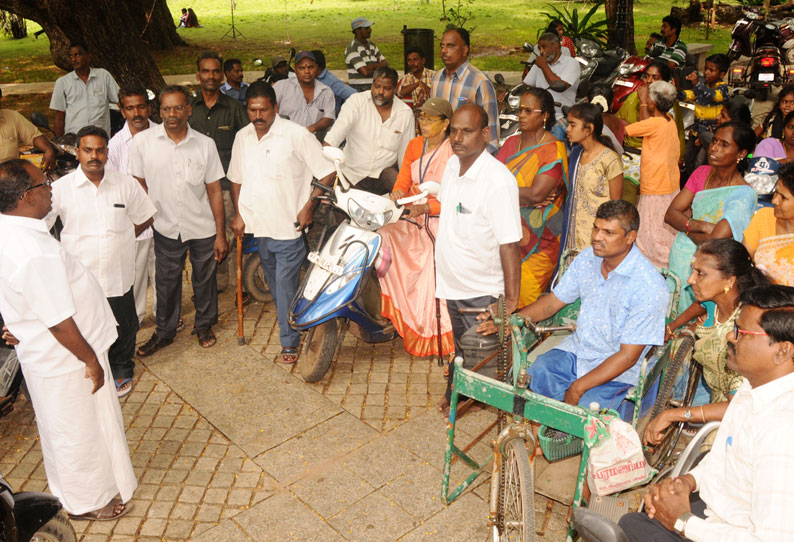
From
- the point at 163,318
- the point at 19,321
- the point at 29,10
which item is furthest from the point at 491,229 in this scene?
the point at 29,10

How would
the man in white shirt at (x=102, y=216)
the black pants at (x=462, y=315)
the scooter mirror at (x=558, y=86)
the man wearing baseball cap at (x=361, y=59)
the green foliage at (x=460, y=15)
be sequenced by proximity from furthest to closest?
1. the green foliage at (x=460, y=15)
2. the man wearing baseball cap at (x=361, y=59)
3. the scooter mirror at (x=558, y=86)
4. the man in white shirt at (x=102, y=216)
5. the black pants at (x=462, y=315)

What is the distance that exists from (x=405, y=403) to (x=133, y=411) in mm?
2128

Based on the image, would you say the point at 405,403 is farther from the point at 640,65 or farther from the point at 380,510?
the point at 640,65

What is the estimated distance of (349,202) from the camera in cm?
562

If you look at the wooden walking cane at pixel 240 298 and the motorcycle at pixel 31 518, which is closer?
the motorcycle at pixel 31 518

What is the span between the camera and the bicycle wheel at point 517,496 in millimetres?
3500

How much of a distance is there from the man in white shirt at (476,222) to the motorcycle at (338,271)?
0.67 metres

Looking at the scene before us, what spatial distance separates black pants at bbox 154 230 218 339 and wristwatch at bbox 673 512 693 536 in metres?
4.58

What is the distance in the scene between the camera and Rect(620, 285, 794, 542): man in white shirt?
8.26ft

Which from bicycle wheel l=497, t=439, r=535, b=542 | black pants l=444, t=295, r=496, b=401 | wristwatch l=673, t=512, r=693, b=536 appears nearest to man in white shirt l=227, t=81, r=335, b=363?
black pants l=444, t=295, r=496, b=401

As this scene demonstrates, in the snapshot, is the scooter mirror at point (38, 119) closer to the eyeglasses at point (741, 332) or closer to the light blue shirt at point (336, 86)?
the light blue shirt at point (336, 86)

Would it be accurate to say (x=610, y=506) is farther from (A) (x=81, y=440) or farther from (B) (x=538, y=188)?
(A) (x=81, y=440)

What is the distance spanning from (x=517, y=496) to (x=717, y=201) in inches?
113

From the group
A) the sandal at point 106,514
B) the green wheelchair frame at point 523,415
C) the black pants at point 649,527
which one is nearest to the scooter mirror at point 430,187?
the green wheelchair frame at point 523,415
